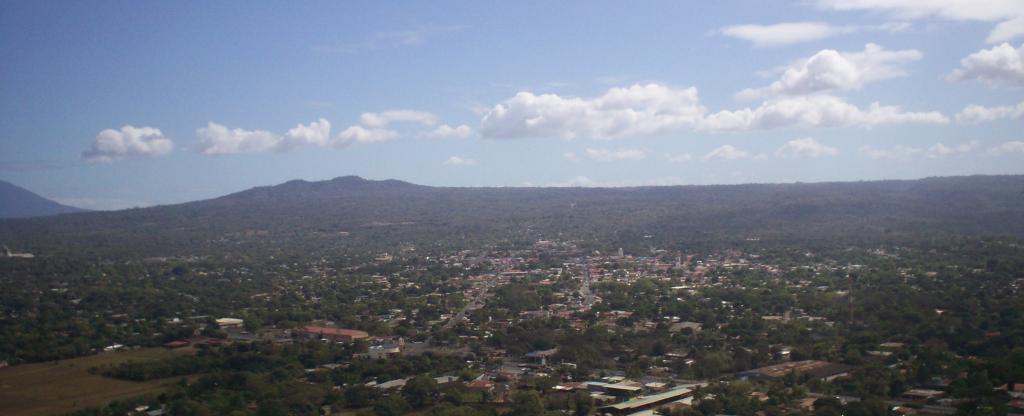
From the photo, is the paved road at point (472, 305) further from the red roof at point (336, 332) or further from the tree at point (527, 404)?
the tree at point (527, 404)

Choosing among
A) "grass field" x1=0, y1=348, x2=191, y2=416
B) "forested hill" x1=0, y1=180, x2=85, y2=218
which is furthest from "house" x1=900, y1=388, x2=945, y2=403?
"forested hill" x1=0, y1=180, x2=85, y2=218

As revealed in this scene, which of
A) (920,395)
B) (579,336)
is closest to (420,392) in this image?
(579,336)

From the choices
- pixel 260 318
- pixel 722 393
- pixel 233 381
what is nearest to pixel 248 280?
pixel 260 318

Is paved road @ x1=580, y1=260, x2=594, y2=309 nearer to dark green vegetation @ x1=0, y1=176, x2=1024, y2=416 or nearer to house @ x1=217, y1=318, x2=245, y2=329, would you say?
dark green vegetation @ x1=0, y1=176, x2=1024, y2=416

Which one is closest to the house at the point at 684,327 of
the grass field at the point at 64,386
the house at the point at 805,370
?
the house at the point at 805,370

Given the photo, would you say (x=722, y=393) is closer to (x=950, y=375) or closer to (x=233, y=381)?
(x=950, y=375)

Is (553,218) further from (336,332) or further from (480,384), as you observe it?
(480,384)
